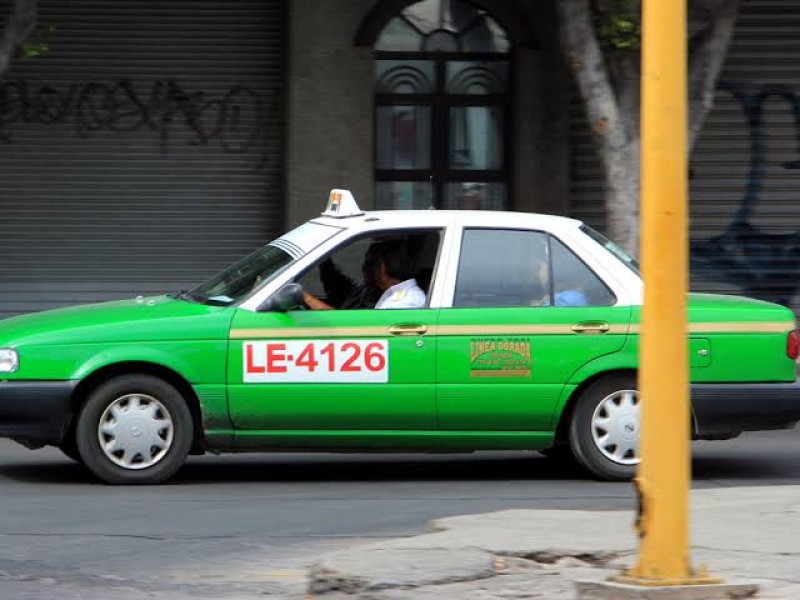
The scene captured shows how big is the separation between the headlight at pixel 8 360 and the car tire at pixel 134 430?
0.44 metres

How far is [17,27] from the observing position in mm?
14219

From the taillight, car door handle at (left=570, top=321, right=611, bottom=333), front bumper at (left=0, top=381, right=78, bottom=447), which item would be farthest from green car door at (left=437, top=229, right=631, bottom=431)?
front bumper at (left=0, top=381, right=78, bottom=447)

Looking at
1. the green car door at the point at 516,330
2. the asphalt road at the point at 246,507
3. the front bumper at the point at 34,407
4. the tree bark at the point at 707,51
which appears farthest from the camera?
the tree bark at the point at 707,51

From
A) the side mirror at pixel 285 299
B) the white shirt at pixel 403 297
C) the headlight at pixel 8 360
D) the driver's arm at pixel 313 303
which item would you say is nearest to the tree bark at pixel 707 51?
the white shirt at pixel 403 297

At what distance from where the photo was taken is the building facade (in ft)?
55.7

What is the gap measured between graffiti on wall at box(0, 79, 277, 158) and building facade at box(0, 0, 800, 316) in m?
0.02

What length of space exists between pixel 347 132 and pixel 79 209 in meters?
2.88

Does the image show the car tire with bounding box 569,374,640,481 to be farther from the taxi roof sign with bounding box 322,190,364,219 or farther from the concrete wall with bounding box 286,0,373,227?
the concrete wall with bounding box 286,0,373,227

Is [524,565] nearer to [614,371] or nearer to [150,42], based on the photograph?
[614,371]

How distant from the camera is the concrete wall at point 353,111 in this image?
1686 cm

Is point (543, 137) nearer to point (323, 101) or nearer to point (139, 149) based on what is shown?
point (323, 101)

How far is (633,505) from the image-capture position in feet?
28.6

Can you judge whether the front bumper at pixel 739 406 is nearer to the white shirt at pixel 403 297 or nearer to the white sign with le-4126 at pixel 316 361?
the white shirt at pixel 403 297

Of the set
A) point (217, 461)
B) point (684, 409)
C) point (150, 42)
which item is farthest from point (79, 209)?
point (684, 409)
